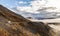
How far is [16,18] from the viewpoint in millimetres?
1938

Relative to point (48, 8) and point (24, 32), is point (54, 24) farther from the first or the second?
point (24, 32)

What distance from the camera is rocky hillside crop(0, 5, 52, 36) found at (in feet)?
5.57

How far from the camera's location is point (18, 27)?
5.94 feet

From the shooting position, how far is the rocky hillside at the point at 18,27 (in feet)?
5.57

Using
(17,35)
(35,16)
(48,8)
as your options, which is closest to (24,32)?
(17,35)

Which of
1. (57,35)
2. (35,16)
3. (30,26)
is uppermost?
(35,16)

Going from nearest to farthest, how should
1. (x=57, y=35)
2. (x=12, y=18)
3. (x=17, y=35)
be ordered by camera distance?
(x=17, y=35), (x=12, y=18), (x=57, y=35)

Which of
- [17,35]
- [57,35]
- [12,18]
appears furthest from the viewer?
[57,35]

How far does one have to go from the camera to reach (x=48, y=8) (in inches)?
88.1

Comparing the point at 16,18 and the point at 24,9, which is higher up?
the point at 24,9

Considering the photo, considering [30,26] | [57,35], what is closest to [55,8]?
[57,35]

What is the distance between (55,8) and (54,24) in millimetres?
250

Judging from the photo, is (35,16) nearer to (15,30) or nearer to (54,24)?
(54,24)

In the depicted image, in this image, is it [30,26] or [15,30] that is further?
[30,26]
